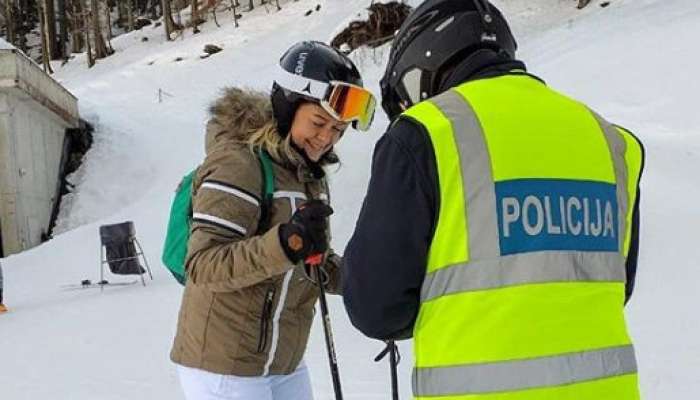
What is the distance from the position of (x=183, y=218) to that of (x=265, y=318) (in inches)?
15.1

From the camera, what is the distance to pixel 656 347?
222 inches

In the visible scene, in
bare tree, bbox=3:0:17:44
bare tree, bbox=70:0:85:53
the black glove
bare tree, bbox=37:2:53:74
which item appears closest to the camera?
the black glove

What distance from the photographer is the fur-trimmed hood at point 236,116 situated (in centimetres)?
244

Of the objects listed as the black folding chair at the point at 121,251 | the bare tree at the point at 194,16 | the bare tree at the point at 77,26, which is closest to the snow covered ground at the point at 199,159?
the black folding chair at the point at 121,251

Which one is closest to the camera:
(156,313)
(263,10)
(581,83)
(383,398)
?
(383,398)

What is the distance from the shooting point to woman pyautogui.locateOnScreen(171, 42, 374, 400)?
223 cm

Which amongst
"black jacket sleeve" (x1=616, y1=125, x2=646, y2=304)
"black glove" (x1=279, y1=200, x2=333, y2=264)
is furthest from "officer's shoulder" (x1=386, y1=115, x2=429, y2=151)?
"black glove" (x1=279, y1=200, x2=333, y2=264)

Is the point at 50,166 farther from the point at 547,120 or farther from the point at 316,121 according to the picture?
the point at 547,120

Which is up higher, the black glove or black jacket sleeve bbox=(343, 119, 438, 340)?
black jacket sleeve bbox=(343, 119, 438, 340)

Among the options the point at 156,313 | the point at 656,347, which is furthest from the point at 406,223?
the point at 156,313

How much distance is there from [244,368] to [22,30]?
41.2m

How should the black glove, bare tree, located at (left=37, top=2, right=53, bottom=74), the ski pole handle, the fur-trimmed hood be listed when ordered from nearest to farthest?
the black glove, the ski pole handle, the fur-trimmed hood, bare tree, located at (left=37, top=2, right=53, bottom=74)

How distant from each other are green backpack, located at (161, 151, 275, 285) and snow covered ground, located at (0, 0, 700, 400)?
2276mm

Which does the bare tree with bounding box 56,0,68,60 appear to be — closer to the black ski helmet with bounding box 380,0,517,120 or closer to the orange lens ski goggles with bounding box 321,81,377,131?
the orange lens ski goggles with bounding box 321,81,377,131
